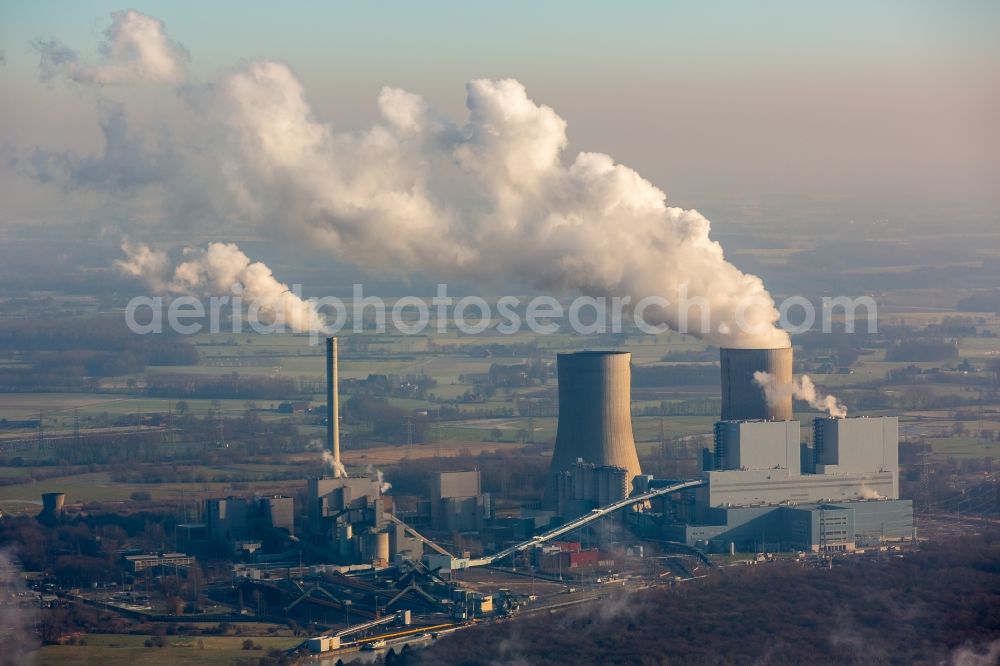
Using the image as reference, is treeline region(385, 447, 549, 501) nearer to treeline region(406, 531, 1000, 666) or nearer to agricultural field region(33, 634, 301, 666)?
treeline region(406, 531, 1000, 666)

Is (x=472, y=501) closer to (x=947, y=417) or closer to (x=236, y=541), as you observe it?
(x=236, y=541)

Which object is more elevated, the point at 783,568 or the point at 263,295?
the point at 263,295

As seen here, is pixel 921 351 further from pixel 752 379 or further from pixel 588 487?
pixel 588 487

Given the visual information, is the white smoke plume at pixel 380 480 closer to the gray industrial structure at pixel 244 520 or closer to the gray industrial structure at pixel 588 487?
the gray industrial structure at pixel 244 520

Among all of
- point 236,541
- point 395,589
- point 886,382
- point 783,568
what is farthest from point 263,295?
point 886,382

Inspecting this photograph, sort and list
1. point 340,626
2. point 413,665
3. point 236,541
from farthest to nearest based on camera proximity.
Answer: point 236,541 < point 340,626 < point 413,665

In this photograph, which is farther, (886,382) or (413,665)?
(886,382)

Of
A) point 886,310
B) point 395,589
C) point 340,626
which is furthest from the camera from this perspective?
point 886,310
